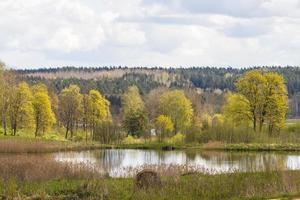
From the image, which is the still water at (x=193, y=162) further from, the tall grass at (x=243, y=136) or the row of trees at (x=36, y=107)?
the row of trees at (x=36, y=107)

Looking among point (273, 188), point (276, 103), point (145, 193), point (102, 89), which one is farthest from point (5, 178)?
point (102, 89)

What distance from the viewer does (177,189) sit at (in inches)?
823

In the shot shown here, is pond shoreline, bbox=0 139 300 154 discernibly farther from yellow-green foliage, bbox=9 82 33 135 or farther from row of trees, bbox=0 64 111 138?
yellow-green foliage, bbox=9 82 33 135

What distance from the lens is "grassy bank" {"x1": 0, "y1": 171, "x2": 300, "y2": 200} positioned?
19.6 metres

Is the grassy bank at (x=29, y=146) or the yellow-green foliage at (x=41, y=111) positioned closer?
the grassy bank at (x=29, y=146)

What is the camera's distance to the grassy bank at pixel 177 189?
64.4 feet

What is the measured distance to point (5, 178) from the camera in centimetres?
2409

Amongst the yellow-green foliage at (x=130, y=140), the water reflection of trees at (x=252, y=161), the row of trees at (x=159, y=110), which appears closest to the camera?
the water reflection of trees at (x=252, y=161)

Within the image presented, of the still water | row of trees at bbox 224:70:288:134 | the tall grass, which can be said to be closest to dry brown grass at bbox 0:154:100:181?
the still water

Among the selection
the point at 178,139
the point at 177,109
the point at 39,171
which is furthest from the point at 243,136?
the point at 39,171

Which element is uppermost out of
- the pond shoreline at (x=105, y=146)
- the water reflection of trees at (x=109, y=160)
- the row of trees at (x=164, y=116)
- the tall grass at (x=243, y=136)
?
the row of trees at (x=164, y=116)

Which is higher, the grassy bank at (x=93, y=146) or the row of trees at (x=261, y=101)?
the row of trees at (x=261, y=101)

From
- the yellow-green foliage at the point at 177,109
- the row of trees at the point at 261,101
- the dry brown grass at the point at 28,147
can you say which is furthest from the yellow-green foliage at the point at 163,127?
the dry brown grass at the point at 28,147

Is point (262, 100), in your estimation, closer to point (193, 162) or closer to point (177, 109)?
point (177, 109)
